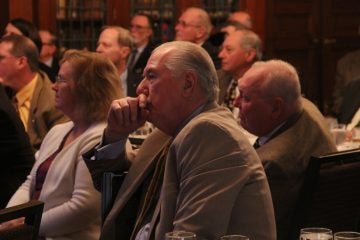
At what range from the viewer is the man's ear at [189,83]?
2.78m

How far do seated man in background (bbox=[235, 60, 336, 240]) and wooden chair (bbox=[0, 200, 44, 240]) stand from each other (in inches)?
42.9

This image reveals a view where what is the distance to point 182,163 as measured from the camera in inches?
104

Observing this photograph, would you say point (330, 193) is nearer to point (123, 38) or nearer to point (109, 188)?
point (109, 188)

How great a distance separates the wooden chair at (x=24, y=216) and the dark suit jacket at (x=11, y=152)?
1.90 m

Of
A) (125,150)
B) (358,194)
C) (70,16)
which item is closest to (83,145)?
(125,150)

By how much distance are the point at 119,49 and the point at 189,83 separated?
220 inches

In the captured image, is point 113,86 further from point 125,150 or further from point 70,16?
point 70,16

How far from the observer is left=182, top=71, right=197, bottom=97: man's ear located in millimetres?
2783

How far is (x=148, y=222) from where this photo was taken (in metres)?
2.89

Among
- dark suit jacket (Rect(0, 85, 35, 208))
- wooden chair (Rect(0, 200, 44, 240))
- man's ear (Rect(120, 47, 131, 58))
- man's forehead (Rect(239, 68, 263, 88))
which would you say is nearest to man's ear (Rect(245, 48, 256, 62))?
man's ear (Rect(120, 47, 131, 58))

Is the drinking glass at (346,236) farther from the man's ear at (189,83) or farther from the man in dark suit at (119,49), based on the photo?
the man in dark suit at (119,49)

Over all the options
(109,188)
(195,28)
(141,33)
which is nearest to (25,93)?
(109,188)

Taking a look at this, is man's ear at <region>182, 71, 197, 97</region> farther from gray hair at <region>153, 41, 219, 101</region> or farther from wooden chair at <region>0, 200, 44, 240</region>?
wooden chair at <region>0, 200, 44, 240</region>

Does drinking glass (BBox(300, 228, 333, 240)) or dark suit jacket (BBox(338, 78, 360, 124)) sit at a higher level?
drinking glass (BBox(300, 228, 333, 240))
